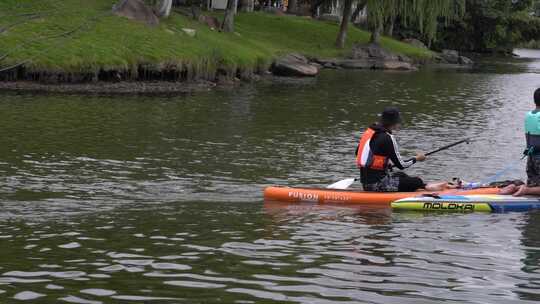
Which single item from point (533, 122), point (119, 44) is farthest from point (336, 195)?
point (119, 44)

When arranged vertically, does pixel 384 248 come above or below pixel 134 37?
below

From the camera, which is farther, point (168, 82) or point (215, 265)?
point (168, 82)

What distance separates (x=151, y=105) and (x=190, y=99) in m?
2.82

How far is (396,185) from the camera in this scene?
55.4 feet

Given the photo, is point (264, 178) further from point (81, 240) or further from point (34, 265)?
point (34, 265)

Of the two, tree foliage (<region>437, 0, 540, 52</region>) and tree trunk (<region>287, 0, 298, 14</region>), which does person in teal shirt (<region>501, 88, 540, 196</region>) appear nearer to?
tree trunk (<region>287, 0, 298, 14</region>)

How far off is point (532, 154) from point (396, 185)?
8.75 feet

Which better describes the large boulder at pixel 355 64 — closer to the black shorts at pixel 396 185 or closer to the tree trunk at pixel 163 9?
the tree trunk at pixel 163 9

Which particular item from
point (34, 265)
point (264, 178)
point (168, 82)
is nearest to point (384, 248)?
point (34, 265)

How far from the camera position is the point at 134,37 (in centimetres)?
4131

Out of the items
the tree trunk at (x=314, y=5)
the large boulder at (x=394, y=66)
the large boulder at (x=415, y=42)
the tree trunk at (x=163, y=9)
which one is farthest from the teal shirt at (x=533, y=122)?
the large boulder at (x=415, y=42)

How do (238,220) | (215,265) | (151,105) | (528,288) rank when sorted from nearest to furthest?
(528,288) → (215,265) → (238,220) → (151,105)

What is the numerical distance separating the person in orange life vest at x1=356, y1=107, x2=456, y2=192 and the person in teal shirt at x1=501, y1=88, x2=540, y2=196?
1393 mm

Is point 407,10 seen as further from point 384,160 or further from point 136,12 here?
point 384,160
